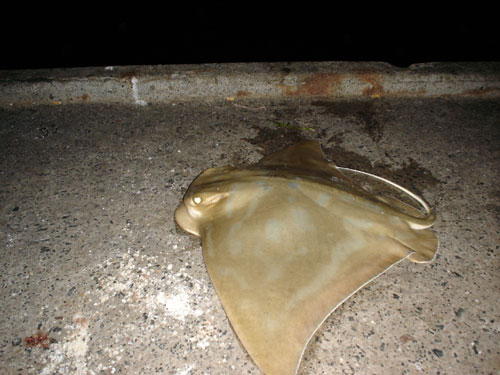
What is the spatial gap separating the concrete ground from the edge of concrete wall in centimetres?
8

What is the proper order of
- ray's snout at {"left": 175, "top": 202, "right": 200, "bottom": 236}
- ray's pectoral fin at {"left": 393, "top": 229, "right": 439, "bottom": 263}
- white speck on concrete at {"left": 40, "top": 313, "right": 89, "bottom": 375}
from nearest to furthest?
white speck on concrete at {"left": 40, "top": 313, "right": 89, "bottom": 375}, ray's pectoral fin at {"left": 393, "top": 229, "right": 439, "bottom": 263}, ray's snout at {"left": 175, "top": 202, "right": 200, "bottom": 236}

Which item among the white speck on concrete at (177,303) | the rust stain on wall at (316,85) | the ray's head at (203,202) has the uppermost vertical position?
the rust stain on wall at (316,85)

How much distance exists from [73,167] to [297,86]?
1907 millimetres

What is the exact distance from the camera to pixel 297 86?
3.06 metres

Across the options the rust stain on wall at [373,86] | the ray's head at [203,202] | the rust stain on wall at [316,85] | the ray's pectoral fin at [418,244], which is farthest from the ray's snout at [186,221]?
the rust stain on wall at [373,86]

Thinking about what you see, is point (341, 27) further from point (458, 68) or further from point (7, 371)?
point (7, 371)

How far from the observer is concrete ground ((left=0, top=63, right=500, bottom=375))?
1.61 meters

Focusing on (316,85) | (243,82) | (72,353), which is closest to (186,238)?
(72,353)

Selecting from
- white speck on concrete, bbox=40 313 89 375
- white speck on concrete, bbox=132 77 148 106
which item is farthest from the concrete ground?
Result: white speck on concrete, bbox=132 77 148 106

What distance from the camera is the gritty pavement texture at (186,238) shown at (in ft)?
5.29

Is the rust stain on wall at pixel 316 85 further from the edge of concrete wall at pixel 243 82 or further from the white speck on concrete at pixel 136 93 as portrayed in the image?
the white speck on concrete at pixel 136 93

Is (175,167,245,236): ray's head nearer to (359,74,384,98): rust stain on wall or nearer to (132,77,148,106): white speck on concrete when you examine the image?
(132,77,148,106): white speck on concrete

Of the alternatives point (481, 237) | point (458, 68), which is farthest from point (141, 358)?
point (458, 68)

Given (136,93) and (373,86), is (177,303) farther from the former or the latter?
(373,86)
